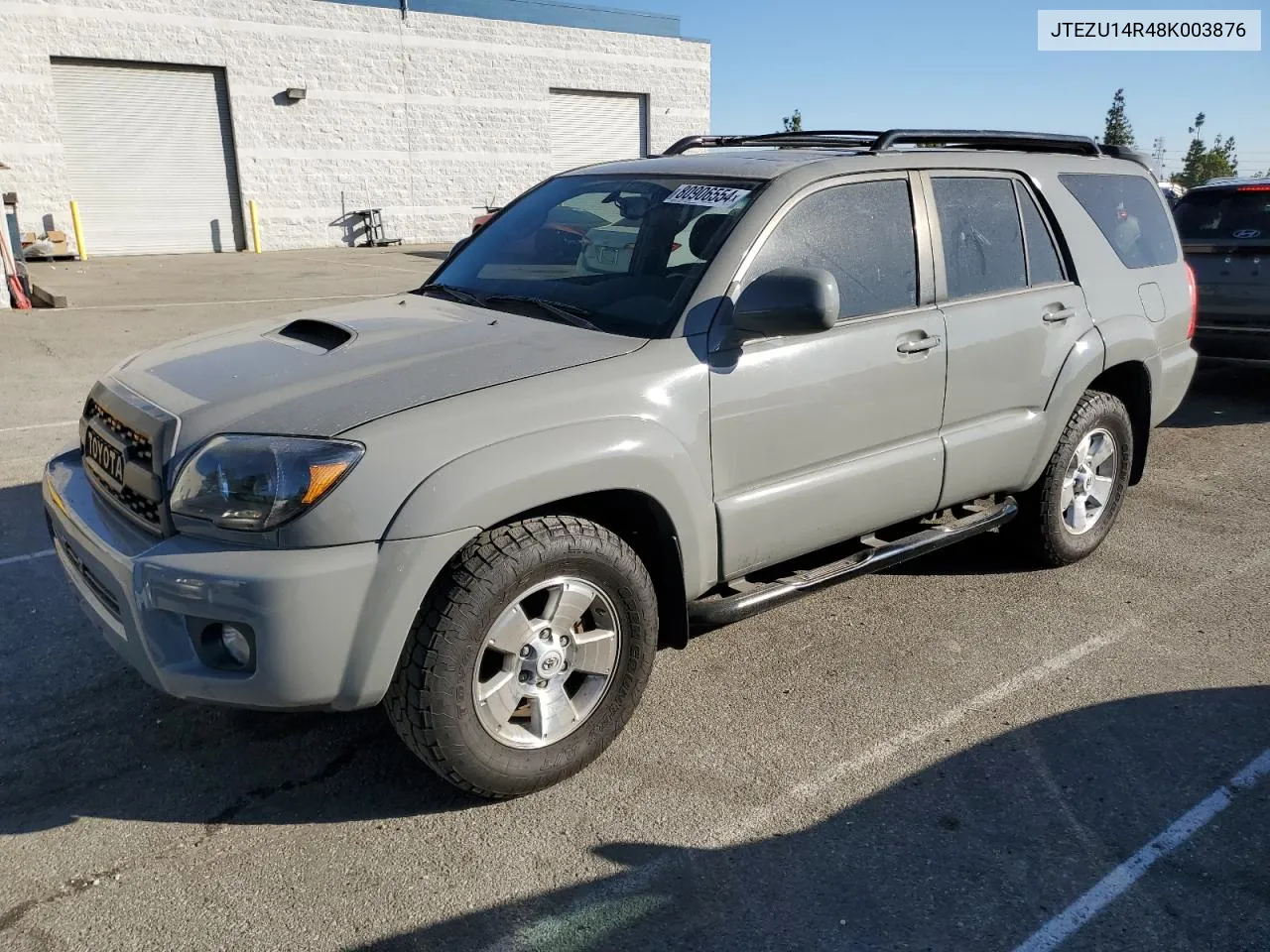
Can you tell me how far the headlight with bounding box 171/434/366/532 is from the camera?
2.58 metres

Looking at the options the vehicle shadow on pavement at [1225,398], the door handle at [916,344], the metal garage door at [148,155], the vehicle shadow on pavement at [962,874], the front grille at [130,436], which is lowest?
the vehicle shadow on pavement at [962,874]

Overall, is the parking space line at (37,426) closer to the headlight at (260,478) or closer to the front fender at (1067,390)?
the headlight at (260,478)

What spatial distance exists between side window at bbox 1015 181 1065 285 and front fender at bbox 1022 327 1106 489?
12.3 inches

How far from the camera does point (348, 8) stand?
82.1ft

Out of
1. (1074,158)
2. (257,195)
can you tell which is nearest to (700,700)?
(1074,158)

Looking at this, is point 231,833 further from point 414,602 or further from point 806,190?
point 806,190

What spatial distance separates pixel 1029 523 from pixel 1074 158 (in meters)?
1.72

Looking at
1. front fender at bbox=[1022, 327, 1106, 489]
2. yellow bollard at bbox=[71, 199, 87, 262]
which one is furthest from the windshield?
yellow bollard at bbox=[71, 199, 87, 262]

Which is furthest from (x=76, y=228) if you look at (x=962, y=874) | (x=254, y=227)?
(x=962, y=874)

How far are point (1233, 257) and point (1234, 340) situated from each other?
24.5 inches

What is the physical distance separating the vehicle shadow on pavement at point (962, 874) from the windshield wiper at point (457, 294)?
198cm

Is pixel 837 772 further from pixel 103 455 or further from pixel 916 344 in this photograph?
pixel 103 455

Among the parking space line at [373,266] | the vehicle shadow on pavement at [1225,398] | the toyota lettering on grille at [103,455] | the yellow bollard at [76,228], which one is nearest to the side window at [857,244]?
the toyota lettering on grille at [103,455]

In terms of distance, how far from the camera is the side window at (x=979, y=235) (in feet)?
13.1
